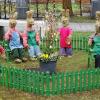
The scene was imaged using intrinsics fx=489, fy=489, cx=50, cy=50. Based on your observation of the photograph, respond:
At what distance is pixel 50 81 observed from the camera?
33.2 feet

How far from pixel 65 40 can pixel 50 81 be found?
3.57 m

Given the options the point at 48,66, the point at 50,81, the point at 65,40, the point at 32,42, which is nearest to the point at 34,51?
the point at 32,42

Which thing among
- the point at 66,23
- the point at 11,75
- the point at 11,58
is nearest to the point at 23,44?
the point at 11,58

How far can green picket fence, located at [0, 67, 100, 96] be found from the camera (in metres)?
10.0

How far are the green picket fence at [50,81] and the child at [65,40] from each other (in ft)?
10.5

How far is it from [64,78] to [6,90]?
1.30 metres

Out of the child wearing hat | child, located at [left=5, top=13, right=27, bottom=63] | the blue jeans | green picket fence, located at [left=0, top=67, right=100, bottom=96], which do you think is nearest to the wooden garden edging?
green picket fence, located at [left=0, top=67, right=100, bottom=96]

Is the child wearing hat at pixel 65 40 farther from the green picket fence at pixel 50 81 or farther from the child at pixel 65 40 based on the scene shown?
the green picket fence at pixel 50 81

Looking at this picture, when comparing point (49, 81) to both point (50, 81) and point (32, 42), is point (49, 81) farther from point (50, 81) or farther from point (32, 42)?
point (32, 42)

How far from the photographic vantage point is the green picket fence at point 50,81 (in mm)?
10016

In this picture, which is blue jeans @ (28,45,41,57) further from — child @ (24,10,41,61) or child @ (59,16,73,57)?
child @ (59,16,73,57)

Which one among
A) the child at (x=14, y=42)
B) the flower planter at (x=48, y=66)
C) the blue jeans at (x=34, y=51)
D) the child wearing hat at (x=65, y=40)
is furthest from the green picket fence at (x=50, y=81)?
the child wearing hat at (x=65, y=40)

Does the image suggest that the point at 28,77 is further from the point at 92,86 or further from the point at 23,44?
the point at 23,44

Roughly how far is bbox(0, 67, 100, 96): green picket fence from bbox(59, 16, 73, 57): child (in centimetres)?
319
